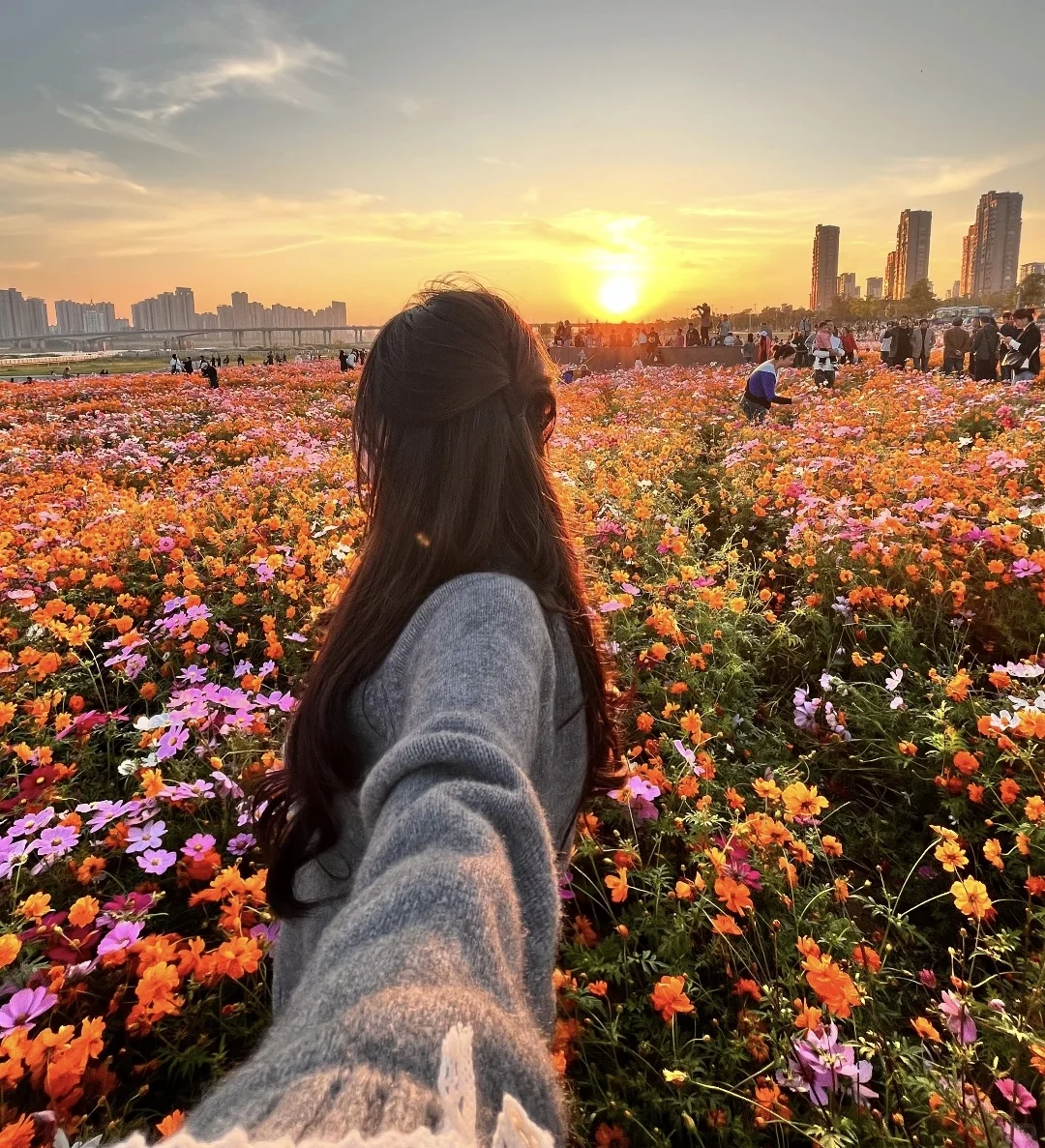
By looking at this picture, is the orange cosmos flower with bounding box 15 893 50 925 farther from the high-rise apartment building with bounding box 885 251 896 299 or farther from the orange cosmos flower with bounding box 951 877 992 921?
the high-rise apartment building with bounding box 885 251 896 299

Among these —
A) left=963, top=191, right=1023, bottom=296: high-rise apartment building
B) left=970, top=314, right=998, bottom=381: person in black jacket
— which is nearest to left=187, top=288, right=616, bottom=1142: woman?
left=970, top=314, right=998, bottom=381: person in black jacket

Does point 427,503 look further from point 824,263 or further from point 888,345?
point 824,263

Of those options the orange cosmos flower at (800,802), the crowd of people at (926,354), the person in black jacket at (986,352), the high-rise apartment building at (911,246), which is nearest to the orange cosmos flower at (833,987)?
the orange cosmos flower at (800,802)

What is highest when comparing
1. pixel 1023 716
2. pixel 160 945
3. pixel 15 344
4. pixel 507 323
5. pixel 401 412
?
pixel 15 344

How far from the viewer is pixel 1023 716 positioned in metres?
1.86

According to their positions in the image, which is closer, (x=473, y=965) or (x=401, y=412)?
(x=473, y=965)

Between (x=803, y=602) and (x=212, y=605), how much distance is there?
2.96 meters

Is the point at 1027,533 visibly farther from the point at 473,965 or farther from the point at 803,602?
the point at 473,965

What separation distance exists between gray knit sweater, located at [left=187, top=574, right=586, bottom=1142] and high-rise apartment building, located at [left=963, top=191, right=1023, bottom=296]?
470ft

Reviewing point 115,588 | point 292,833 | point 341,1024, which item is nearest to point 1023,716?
point 292,833

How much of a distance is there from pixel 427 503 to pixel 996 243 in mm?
151546

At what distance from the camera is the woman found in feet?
1.73

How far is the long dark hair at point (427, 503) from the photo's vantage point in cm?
114

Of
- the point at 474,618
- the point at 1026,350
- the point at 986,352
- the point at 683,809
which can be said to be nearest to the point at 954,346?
the point at 986,352
